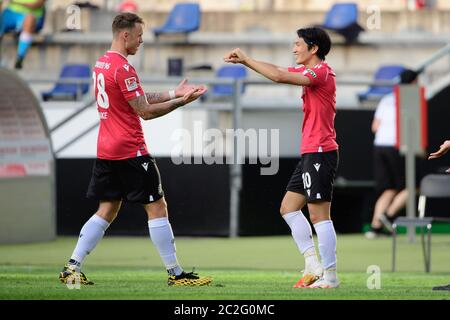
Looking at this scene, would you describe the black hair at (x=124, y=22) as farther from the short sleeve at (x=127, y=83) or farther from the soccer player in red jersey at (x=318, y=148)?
the soccer player in red jersey at (x=318, y=148)

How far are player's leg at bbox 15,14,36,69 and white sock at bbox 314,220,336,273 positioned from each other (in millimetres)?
14743

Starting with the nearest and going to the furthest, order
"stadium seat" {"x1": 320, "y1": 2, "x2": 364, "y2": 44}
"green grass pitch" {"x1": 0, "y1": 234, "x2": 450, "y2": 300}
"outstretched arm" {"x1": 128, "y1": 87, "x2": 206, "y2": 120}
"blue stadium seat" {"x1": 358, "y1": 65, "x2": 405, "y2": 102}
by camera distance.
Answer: "green grass pitch" {"x1": 0, "y1": 234, "x2": 450, "y2": 300}
"outstretched arm" {"x1": 128, "y1": 87, "x2": 206, "y2": 120}
"blue stadium seat" {"x1": 358, "y1": 65, "x2": 405, "y2": 102}
"stadium seat" {"x1": 320, "y1": 2, "x2": 364, "y2": 44}

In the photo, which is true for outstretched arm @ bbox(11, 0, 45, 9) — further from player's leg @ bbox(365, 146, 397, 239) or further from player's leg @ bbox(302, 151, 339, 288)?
player's leg @ bbox(302, 151, 339, 288)

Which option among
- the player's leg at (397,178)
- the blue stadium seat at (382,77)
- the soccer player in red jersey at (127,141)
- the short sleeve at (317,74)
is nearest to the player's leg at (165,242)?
the soccer player in red jersey at (127,141)

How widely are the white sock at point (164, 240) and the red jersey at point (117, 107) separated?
0.56 meters

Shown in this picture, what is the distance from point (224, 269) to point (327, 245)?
372 centimetres

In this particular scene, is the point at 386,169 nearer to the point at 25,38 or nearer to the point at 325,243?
the point at 25,38

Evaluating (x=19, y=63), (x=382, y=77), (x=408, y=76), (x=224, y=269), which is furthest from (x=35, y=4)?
(x=224, y=269)

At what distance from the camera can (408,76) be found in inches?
737

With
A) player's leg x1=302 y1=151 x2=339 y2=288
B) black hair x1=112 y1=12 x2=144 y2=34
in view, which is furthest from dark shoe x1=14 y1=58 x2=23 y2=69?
player's leg x1=302 y1=151 x2=339 y2=288

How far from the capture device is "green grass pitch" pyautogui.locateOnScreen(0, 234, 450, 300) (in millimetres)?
9789

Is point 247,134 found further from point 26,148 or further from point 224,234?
point 26,148

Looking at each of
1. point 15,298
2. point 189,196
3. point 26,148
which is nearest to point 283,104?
point 189,196
